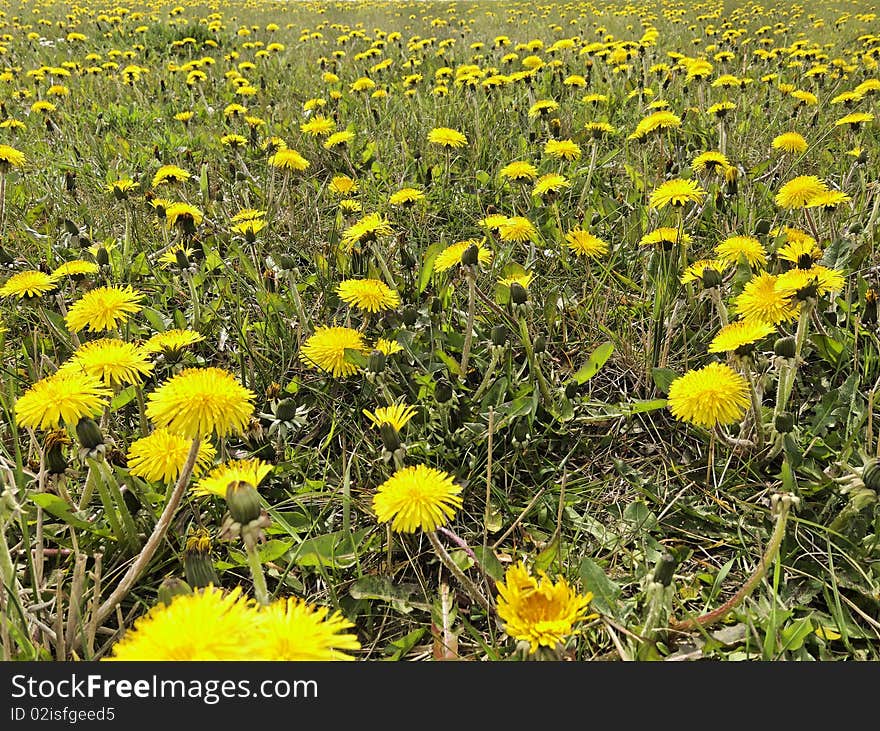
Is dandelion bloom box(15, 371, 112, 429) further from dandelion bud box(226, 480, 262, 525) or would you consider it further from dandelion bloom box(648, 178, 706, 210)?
dandelion bloom box(648, 178, 706, 210)

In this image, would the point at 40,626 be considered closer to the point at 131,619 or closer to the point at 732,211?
the point at 131,619

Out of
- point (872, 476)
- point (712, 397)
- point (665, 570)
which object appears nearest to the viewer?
point (665, 570)

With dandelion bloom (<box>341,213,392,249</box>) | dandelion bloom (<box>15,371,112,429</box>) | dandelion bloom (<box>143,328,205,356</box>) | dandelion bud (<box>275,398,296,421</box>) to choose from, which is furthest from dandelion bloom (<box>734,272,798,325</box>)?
dandelion bloom (<box>15,371,112,429</box>)

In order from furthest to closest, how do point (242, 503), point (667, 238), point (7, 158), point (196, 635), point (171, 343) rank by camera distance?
point (7, 158)
point (667, 238)
point (171, 343)
point (242, 503)
point (196, 635)

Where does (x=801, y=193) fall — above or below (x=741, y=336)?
above

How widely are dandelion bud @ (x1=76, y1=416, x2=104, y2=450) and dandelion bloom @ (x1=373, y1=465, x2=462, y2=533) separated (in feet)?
2.02

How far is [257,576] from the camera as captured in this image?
103 cm

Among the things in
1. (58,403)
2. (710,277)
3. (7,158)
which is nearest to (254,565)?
(58,403)

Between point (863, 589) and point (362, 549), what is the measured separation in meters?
1.07

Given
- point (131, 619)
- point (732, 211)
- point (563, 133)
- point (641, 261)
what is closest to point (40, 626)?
point (131, 619)

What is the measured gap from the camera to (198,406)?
1.20 meters

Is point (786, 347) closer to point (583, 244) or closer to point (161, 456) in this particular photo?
point (583, 244)

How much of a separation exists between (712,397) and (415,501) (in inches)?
29.1

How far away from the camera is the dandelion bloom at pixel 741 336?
1.49m
